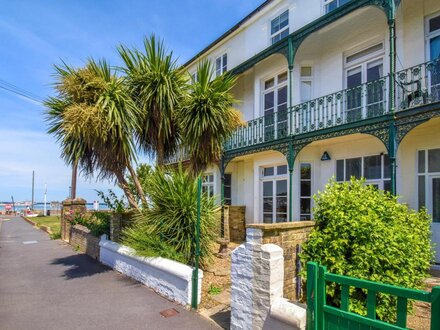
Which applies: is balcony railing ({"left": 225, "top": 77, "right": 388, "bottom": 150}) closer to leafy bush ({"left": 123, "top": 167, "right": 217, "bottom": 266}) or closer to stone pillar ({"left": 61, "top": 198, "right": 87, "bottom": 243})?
leafy bush ({"left": 123, "top": 167, "right": 217, "bottom": 266})

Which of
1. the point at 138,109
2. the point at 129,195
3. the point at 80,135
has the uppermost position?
the point at 138,109

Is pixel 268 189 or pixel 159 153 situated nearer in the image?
pixel 159 153

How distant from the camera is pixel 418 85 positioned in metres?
7.89

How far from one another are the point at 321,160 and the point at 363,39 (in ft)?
13.3

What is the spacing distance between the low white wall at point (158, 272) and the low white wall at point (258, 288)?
1307mm

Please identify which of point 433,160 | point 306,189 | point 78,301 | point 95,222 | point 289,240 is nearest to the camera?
point 289,240

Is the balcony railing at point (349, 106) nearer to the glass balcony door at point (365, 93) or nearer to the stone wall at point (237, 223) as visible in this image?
the glass balcony door at point (365, 93)

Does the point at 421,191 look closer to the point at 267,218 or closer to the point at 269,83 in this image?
the point at 267,218

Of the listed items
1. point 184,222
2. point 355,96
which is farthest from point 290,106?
point 184,222

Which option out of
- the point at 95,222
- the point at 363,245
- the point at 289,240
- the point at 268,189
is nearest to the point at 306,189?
the point at 268,189

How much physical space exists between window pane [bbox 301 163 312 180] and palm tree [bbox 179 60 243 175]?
359cm

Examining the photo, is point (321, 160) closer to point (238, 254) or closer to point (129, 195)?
point (129, 195)

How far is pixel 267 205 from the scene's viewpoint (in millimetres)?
12523

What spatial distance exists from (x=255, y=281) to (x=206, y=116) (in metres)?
4.90
